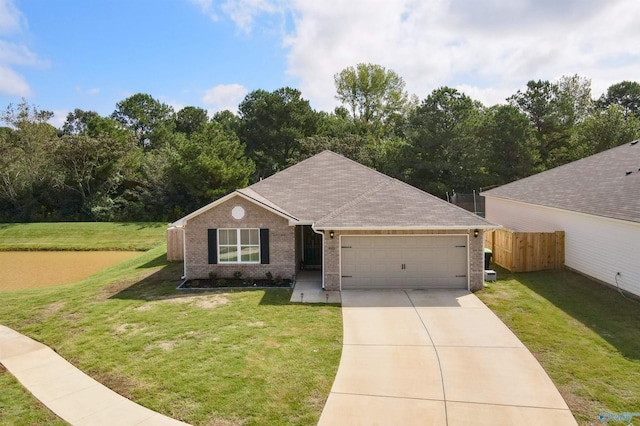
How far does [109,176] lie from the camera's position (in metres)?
39.6

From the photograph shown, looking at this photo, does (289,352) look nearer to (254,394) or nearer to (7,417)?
(254,394)

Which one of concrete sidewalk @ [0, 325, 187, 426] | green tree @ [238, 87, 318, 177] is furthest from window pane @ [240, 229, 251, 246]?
green tree @ [238, 87, 318, 177]

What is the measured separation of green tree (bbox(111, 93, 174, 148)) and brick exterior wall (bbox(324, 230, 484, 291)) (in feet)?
185

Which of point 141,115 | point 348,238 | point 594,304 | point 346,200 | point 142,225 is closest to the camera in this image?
point 594,304

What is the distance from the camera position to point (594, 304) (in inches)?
501

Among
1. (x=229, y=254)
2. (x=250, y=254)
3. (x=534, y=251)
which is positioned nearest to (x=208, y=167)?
(x=229, y=254)

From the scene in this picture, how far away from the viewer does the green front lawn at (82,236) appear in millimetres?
30531

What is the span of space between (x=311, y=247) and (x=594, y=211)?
35.5ft

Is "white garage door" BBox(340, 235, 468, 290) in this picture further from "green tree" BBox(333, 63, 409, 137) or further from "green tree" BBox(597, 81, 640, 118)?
"green tree" BBox(597, 81, 640, 118)

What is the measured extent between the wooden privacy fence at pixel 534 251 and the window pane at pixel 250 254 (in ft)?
33.8

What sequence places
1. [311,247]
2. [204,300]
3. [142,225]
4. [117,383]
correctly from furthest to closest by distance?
[142,225] → [311,247] → [204,300] → [117,383]

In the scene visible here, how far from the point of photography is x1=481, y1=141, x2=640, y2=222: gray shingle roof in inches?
560

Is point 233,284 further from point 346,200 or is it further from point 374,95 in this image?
point 374,95

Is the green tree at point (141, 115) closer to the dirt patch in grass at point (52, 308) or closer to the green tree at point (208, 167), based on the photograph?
the green tree at point (208, 167)
